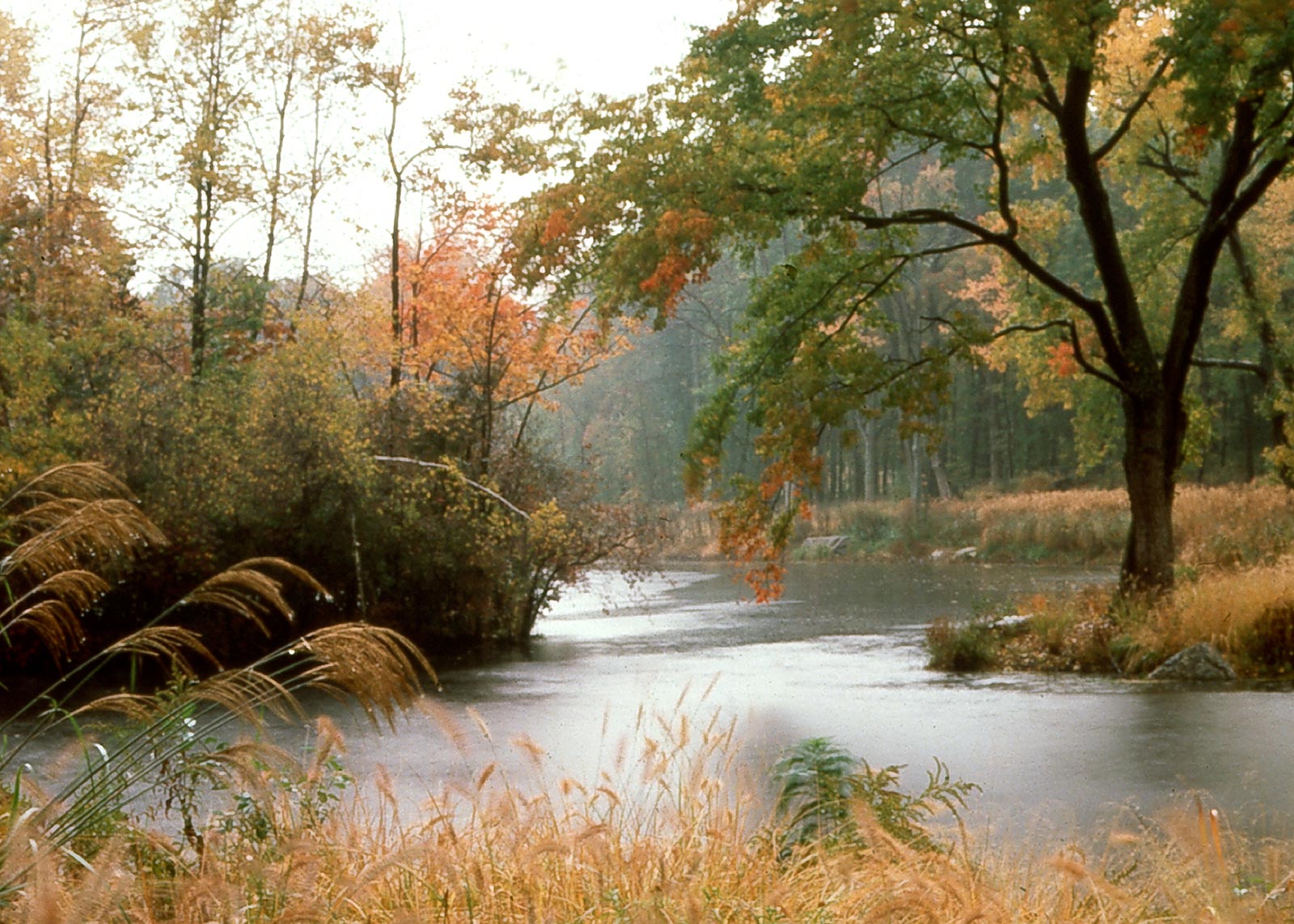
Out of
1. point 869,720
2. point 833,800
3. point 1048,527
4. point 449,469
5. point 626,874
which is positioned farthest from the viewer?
point 1048,527

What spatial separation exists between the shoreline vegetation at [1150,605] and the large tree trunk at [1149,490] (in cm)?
37

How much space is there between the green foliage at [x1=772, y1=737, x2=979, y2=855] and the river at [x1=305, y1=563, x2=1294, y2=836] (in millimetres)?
329

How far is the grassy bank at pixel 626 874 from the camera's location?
3635 millimetres

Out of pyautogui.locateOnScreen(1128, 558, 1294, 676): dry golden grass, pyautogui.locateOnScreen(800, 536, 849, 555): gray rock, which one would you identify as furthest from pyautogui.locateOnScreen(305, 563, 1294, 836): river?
pyautogui.locateOnScreen(800, 536, 849, 555): gray rock

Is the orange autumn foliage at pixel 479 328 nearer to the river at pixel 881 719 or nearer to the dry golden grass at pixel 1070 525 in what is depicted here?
the river at pixel 881 719

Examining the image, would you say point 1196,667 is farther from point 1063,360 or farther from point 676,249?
point 1063,360

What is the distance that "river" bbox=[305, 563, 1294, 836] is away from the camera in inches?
345

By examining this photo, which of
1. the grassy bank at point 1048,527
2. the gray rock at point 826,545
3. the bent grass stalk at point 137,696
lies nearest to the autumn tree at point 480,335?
the grassy bank at point 1048,527

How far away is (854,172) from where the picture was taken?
14.4 meters

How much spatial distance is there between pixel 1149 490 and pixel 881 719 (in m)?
5.88

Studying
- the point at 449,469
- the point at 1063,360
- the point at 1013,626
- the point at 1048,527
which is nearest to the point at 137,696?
the point at 449,469

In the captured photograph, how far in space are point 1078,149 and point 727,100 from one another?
14.0 ft

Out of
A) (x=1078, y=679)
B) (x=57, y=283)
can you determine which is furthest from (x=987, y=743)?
(x=57, y=283)

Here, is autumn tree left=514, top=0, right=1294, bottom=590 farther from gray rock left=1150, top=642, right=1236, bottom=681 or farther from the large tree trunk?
gray rock left=1150, top=642, right=1236, bottom=681
